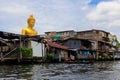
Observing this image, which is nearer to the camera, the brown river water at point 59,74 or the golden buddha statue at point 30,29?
the brown river water at point 59,74

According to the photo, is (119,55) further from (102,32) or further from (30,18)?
(30,18)

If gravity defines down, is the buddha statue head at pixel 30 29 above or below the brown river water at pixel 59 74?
above

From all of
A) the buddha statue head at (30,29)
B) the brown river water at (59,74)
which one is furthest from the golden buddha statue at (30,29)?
the brown river water at (59,74)

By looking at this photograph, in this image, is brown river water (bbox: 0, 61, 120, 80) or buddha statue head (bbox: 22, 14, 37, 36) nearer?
brown river water (bbox: 0, 61, 120, 80)

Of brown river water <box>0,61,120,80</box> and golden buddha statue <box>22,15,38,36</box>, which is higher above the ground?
golden buddha statue <box>22,15,38,36</box>

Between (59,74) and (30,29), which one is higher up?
(30,29)

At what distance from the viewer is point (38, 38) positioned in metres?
45.8

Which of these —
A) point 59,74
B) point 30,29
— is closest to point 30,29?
point 30,29

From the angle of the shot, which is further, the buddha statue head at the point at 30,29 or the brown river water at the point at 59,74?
the buddha statue head at the point at 30,29

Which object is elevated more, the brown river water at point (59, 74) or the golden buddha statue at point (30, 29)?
the golden buddha statue at point (30, 29)

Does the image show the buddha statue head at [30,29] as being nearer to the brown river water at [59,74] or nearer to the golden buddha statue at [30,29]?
the golden buddha statue at [30,29]

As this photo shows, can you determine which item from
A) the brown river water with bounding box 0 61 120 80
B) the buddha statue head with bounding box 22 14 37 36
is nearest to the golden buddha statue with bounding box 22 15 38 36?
the buddha statue head with bounding box 22 14 37 36

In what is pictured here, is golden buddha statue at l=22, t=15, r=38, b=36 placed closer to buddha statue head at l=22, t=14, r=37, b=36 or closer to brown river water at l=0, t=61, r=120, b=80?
buddha statue head at l=22, t=14, r=37, b=36

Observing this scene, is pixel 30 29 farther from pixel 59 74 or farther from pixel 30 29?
pixel 59 74
